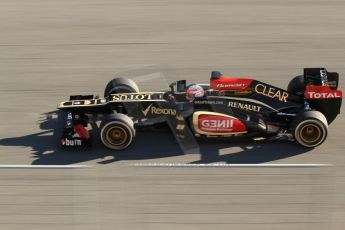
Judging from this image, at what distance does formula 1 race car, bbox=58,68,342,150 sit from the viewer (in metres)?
10.7

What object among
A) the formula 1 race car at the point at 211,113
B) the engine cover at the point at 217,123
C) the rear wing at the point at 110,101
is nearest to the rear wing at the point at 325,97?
the formula 1 race car at the point at 211,113

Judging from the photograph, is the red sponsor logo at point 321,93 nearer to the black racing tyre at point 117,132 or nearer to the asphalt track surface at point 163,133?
the asphalt track surface at point 163,133

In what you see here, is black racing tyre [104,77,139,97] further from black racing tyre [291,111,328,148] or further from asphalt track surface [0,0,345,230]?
black racing tyre [291,111,328,148]

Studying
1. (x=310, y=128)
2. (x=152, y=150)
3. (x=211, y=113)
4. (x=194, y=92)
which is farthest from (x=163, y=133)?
(x=310, y=128)

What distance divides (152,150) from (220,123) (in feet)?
3.70

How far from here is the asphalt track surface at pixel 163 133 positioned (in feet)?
21.2

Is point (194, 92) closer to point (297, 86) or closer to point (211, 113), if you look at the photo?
point (211, 113)

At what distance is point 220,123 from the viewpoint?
10.7 meters

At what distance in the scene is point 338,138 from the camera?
1133 centimetres

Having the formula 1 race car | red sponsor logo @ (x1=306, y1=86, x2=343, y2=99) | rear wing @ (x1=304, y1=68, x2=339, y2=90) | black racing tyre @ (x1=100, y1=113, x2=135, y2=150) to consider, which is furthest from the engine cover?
rear wing @ (x1=304, y1=68, x2=339, y2=90)

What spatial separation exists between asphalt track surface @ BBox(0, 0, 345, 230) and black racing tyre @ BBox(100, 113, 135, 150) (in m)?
0.16

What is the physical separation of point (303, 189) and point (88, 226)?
2.04 metres

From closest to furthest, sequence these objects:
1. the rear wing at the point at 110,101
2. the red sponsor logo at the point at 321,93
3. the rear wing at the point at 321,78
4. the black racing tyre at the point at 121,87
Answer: the red sponsor logo at the point at 321,93, the rear wing at the point at 110,101, the rear wing at the point at 321,78, the black racing tyre at the point at 121,87
